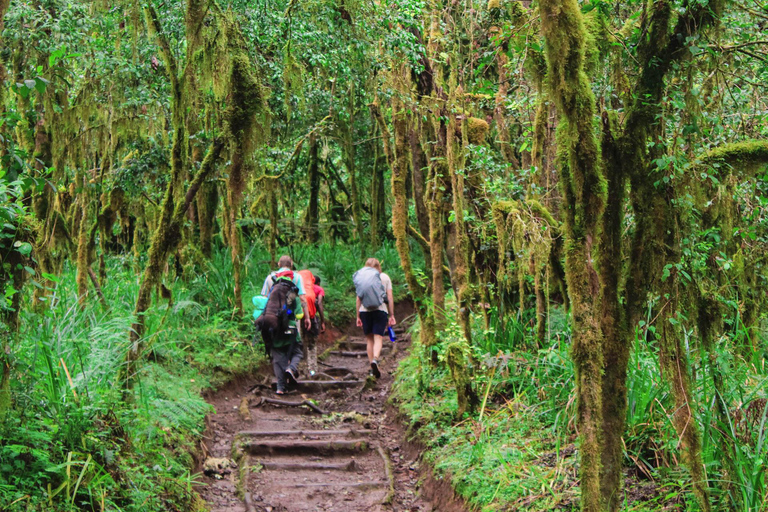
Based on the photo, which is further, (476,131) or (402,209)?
(402,209)

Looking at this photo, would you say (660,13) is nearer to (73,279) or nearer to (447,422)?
(447,422)

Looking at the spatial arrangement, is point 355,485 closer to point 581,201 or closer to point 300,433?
point 300,433

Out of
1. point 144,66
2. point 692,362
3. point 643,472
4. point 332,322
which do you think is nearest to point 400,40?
point 144,66

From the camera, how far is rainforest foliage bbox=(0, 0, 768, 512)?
12.7ft

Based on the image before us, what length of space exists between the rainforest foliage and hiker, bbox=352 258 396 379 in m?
1.35

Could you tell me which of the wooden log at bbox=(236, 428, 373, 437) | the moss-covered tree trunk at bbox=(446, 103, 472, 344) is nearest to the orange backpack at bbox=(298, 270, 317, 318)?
the wooden log at bbox=(236, 428, 373, 437)

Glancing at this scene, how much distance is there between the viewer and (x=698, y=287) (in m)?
4.25

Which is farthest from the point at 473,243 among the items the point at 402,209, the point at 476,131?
the point at 476,131

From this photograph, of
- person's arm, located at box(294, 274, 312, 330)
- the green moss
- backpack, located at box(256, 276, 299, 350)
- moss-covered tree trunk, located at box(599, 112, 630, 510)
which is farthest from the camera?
person's arm, located at box(294, 274, 312, 330)

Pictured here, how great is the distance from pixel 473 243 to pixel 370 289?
240 cm

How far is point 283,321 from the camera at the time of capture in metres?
9.47

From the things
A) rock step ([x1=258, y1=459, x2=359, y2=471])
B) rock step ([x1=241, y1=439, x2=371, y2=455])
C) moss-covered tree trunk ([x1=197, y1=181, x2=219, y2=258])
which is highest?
moss-covered tree trunk ([x1=197, y1=181, x2=219, y2=258])

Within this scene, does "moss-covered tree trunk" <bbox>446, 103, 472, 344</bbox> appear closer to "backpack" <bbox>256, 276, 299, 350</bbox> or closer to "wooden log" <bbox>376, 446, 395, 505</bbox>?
"wooden log" <bbox>376, 446, 395, 505</bbox>

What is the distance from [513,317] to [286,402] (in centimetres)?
369
